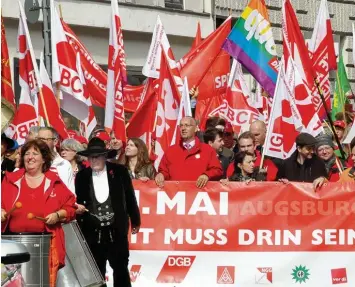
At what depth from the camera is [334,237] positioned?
1312 centimetres

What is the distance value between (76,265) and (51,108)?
435cm

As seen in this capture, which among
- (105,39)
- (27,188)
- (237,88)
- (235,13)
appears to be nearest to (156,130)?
(237,88)

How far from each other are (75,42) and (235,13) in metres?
11.7

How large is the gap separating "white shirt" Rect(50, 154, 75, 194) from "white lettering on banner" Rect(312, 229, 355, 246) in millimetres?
2723

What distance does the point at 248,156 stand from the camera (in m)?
13.1

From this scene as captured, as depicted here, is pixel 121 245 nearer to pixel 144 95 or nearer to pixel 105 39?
pixel 144 95

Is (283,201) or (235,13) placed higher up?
(235,13)

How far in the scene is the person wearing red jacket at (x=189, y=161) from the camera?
41.8 ft

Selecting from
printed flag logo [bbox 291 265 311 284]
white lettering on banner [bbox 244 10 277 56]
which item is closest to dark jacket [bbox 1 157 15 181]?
printed flag logo [bbox 291 265 311 284]

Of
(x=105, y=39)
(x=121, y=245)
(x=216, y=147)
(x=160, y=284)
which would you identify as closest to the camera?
(x=121, y=245)

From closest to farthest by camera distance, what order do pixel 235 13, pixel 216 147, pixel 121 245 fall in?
pixel 121 245 < pixel 216 147 < pixel 235 13

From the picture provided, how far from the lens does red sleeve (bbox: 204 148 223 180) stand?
42.0 ft

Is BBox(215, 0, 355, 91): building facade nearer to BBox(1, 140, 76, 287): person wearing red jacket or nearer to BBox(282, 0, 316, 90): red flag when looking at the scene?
BBox(282, 0, 316, 90): red flag

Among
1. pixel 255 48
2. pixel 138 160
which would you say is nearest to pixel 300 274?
pixel 138 160
